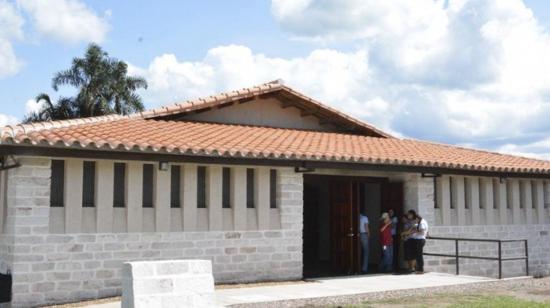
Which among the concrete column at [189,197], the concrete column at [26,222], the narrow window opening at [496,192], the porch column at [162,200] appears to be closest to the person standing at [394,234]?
the narrow window opening at [496,192]

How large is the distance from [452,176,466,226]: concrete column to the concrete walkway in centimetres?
203

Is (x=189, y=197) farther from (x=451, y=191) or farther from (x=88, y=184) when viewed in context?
(x=451, y=191)

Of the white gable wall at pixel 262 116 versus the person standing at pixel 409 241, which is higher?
the white gable wall at pixel 262 116

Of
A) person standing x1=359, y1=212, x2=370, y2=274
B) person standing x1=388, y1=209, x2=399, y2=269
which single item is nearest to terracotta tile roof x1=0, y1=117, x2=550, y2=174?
person standing x1=388, y1=209, x2=399, y2=269

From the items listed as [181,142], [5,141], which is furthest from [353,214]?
[5,141]

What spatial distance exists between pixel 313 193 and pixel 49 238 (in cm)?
1020

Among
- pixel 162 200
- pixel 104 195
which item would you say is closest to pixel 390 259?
pixel 162 200

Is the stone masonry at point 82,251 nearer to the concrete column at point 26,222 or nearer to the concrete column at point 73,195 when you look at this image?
the concrete column at point 26,222

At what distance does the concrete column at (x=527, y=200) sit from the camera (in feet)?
59.0

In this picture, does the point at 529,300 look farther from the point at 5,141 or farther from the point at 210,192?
the point at 5,141

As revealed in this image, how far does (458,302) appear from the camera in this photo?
11.1 m

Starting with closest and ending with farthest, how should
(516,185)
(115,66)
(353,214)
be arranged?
(353,214) < (516,185) < (115,66)

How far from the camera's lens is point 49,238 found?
10.8 metres

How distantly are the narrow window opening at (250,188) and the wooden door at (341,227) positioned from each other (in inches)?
106
